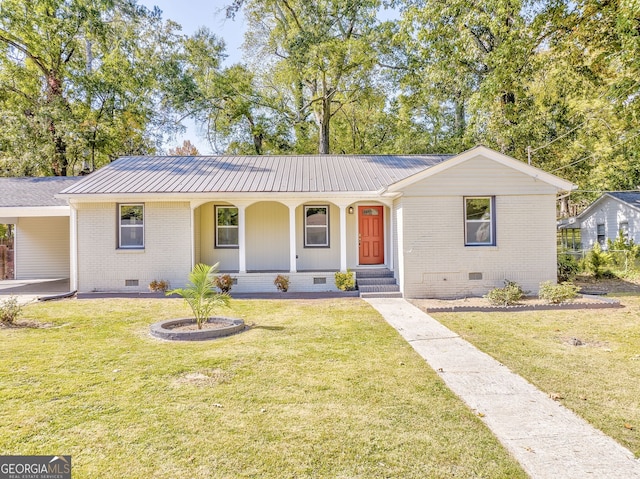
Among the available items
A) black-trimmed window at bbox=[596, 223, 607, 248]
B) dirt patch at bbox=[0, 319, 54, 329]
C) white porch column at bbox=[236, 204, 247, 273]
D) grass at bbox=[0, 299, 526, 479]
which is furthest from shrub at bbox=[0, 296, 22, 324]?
black-trimmed window at bbox=[596, 223, 607, 248]

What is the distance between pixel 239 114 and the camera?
24.2 metres

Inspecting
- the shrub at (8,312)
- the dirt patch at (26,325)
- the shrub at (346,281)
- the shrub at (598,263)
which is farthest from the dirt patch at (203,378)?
the shrub at (598,263)

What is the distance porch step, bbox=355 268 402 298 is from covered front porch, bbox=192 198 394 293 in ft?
1.93

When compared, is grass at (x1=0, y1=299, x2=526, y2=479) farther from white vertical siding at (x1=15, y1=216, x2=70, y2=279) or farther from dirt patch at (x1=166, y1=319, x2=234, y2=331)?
white vertical siding at (x1=15, y1=216, x2=70, y2=279)

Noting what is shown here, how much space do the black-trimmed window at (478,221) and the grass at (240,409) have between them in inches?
222

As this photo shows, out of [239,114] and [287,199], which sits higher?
[239,114]

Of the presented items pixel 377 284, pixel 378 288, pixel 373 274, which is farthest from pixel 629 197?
pixel 378 288

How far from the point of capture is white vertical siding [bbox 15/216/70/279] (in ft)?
51.8

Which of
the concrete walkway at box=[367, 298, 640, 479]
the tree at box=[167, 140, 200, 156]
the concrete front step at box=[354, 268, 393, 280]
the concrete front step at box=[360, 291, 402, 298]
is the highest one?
the tree at box=[167, 140, 200, 156]

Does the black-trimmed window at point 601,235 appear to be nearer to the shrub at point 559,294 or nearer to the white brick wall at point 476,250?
the white brick wall at point 476,250

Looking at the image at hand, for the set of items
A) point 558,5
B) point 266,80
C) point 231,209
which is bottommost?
point 231,209

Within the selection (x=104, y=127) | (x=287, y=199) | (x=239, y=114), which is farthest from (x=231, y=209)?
(x=104, y=127)

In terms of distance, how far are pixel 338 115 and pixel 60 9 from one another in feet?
59.0

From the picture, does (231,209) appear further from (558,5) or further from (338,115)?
(338,115)
